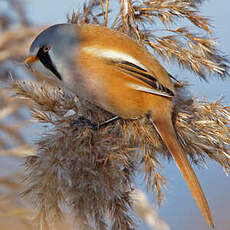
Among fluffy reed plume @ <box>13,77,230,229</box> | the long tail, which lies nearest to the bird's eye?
fluffy reed plume @ <box>13,77,230,229</box>

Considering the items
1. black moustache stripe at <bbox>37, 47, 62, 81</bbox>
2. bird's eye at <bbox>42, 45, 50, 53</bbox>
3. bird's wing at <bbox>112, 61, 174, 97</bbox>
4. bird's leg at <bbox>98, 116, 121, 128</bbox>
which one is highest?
bird's eye at <bbox>42, 45, 50, 53</bbox>

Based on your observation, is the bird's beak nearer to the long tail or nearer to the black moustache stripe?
the black moustache stripe

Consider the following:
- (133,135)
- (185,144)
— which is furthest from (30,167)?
(185,144)

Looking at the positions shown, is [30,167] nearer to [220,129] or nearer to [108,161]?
[108,161]

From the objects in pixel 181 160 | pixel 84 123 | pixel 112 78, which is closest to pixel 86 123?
pixel 84 123

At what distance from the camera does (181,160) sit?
2.98 feet

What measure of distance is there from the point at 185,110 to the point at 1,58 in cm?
57

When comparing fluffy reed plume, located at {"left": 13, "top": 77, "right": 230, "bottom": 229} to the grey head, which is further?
the grey head

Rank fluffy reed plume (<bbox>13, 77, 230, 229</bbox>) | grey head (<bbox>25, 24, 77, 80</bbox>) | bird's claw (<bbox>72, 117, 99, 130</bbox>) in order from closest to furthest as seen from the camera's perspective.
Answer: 1. fluffy reed plume (<bbox>13, 77, 230, 229</bbox>)
2. bird's claw (<bbox>72, 117, 99, 130</bbox>)
3. grey head (<bbox>25, 24, 77, 80</bbox>)

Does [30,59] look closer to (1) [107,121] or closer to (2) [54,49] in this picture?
(2) [54,49]

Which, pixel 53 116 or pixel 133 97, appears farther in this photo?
pixel 133 97

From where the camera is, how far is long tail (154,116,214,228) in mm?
887

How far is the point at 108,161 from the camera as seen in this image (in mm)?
741

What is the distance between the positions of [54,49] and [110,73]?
176 mm
